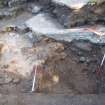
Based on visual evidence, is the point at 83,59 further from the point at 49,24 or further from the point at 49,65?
the point at 49,24

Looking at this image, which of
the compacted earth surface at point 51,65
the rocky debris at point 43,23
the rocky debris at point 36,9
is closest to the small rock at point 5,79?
the compacted earth surface at point 51,65

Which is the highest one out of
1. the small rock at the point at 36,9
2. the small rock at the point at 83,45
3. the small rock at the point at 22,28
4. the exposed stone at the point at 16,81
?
the small rock at the point at 36,9

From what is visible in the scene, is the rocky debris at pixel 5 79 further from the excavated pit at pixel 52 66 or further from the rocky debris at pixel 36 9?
the rocky debris at pixel 36 9

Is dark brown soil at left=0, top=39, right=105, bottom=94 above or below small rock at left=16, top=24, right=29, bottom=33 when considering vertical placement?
below

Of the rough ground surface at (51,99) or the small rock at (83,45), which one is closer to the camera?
the rough ground surface at (51,99)

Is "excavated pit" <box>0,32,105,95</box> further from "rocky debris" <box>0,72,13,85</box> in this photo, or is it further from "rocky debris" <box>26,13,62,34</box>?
"rocky debris" <box>26,13,62,34</box>

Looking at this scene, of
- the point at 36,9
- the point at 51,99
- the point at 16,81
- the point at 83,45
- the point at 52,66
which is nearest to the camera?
the point at 51,99

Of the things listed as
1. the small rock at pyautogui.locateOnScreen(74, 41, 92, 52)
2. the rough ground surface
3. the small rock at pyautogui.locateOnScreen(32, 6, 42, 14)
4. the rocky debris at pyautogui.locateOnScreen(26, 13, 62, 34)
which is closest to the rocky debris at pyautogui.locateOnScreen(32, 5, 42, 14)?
the small rock at pyautogui.locateOnScreen(32, 6, 42, 14)

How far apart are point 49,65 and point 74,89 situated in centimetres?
69

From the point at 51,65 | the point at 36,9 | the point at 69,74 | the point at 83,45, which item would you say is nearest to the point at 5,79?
the point at 51,65

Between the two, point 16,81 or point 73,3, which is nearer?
point 16,81

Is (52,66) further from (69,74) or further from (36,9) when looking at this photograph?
(36,9)

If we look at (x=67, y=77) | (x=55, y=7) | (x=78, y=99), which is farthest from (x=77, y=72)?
(x=55, y=7)

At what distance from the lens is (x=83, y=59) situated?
6.02 metres
